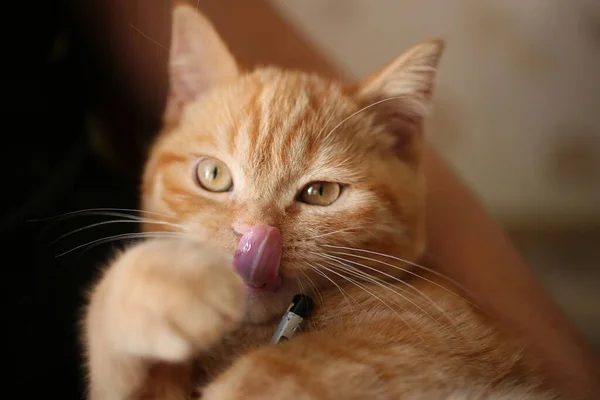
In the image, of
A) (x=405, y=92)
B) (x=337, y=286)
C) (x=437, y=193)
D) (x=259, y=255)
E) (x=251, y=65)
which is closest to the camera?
(x=259, y=255)

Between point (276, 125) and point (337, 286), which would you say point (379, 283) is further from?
point (276, 125)

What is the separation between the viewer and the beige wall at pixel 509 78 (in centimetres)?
101

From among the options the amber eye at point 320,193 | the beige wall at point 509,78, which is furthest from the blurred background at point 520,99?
the amber eye at point 320,193

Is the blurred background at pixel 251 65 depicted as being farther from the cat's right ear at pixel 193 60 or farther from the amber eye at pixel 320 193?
the amber eye at pixel 320 193

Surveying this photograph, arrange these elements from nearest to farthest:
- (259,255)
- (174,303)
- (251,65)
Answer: (174,303), (259,255), (251,65)

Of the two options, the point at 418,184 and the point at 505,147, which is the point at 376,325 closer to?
the point at 418,184

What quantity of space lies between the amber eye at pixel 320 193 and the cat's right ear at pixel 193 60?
0.25 m

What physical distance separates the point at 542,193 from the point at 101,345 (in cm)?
124

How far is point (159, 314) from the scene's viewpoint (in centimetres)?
46

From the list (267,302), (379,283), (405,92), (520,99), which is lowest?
(267,302)

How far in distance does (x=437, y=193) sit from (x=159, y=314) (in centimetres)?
88

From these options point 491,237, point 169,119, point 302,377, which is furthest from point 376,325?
point 491,237

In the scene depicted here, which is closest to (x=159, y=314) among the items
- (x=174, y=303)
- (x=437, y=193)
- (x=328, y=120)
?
(x=174, y=303)

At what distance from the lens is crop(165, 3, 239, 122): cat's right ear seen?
2.43ft
